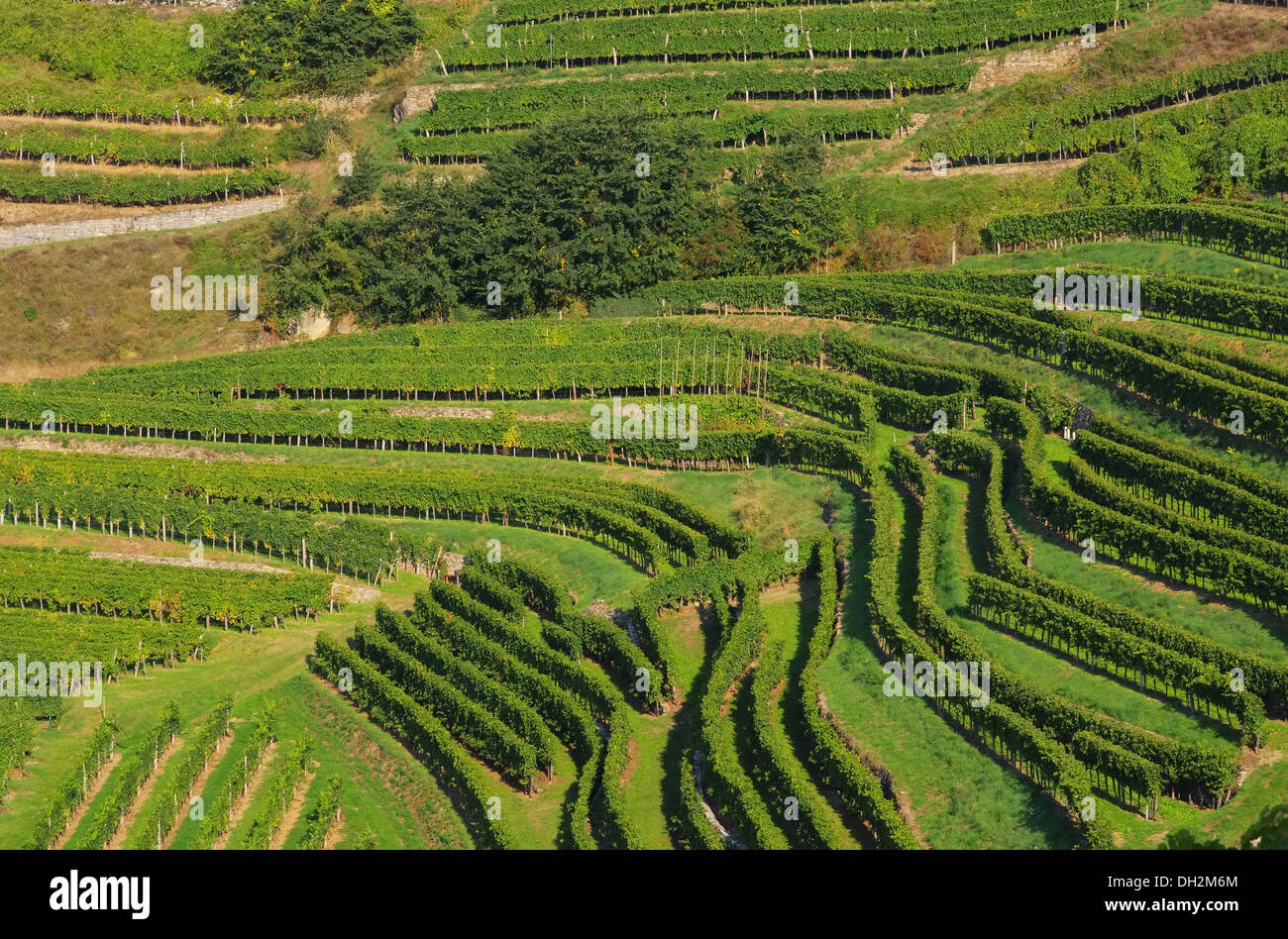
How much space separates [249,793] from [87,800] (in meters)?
5.63

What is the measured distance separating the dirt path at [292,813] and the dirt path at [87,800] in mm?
6976

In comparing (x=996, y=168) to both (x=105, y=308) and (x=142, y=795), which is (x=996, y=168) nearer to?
(x=105, y=308)

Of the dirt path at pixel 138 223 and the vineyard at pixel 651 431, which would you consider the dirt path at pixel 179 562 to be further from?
the dirt path at pixel 138 223

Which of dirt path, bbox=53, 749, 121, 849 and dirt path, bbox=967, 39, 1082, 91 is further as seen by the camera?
dirt path, bbox=967, 39, 1082, 91

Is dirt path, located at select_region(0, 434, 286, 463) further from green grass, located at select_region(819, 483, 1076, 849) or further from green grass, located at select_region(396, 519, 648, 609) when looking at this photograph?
green grass, located at select_region(819, 483, 1076, 849)

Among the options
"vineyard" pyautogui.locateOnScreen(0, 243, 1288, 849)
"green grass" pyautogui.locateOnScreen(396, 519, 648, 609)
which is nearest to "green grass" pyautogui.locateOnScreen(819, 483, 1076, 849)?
"vineyard" pyautogui.locateOnScreen(0, 243, 1288, 849)

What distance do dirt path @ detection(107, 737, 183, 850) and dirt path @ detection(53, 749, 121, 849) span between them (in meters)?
1.60

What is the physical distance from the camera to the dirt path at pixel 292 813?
2256 inches

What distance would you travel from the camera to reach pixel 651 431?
8675 cm

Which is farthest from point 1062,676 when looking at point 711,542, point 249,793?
point 249,793

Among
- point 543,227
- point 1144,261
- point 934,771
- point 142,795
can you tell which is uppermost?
point 543,227

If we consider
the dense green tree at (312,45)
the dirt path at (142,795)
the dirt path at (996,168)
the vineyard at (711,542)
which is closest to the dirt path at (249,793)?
the vineyard at (711,542)

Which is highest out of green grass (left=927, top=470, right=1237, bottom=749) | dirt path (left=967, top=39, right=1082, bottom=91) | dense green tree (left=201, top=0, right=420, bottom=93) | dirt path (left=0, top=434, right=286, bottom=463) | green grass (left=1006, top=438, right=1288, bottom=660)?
dense green tree (left=201, top=0, right=420, bottom=93)

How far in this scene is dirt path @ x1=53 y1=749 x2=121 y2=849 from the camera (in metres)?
58.2
